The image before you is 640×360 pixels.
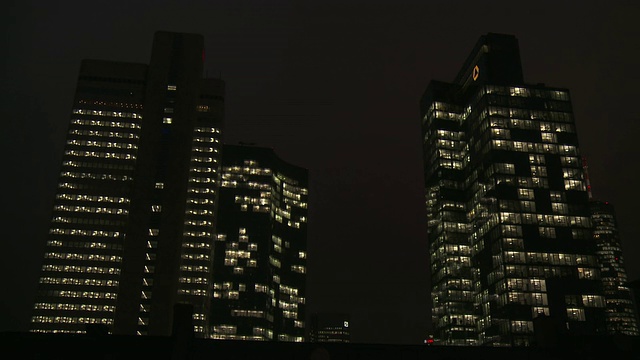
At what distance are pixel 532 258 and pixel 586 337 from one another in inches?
5822

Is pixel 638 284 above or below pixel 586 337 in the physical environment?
above

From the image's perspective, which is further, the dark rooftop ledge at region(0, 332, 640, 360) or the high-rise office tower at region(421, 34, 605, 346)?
the high-rise office tower at region(421, 34, 605, 346)

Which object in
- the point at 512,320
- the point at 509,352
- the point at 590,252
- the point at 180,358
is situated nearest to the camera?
the point at 180,358

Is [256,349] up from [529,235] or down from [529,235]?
down

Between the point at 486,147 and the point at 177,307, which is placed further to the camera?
the point at 486,147

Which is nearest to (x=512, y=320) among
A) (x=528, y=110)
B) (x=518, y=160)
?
(x=518, y=160)

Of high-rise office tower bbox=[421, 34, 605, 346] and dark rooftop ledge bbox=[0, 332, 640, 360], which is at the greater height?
high-rise office tower bbox=[421, 34, 605, 346]

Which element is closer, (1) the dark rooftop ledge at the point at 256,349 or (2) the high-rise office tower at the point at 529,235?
(1) the dark rooftop ledge at the point at 256,349

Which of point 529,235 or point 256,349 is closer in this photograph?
point 256,349

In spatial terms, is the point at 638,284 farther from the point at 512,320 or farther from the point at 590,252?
the point at 590,252

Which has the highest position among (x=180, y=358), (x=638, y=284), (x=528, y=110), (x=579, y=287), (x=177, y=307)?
(x=528, y=110)

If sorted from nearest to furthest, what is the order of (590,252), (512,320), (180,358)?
(180,358)
(512,320)
(590,252)

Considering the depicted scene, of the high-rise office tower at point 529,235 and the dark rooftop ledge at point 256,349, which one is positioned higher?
the high-rise office tower at point 529,235

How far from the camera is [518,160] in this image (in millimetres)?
191750
